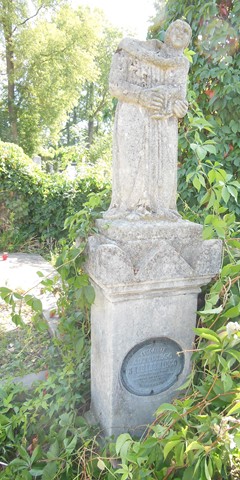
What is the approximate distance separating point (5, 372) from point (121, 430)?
54.6 inches

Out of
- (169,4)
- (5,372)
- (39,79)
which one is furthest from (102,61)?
(5,372)

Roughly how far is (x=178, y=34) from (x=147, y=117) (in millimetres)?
467

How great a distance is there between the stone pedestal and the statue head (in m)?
0.94

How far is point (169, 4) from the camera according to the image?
154 inches

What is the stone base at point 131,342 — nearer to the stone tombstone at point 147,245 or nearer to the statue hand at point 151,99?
the stone tombstone at point 147,245

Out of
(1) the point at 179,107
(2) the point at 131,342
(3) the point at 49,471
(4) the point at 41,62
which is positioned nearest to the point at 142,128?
(1) the point at 179,107

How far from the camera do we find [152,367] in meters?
2.04

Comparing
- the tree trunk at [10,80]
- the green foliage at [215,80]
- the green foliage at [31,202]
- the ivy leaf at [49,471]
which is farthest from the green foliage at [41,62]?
the ivy leaf at [49,471]

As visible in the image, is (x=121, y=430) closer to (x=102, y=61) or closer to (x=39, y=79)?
(x=39, y=79)

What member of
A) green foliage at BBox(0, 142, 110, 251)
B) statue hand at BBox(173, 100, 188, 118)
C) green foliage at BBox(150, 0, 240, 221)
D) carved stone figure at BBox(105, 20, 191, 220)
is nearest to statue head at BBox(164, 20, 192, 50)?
carved stone figure at BBox(105, 20, 191, 220)

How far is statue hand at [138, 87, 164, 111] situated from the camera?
186 cm

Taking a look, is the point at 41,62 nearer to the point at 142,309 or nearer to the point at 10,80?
the point at 10,80

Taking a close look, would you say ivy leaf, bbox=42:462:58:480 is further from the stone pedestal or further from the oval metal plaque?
the oval metal plaque

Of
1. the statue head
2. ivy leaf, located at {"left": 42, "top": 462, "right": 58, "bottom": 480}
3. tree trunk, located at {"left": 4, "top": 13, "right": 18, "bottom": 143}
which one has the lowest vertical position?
ivy leaf, located at {"left": 42, "top": 462, "right": 58, "bottom": 480}
